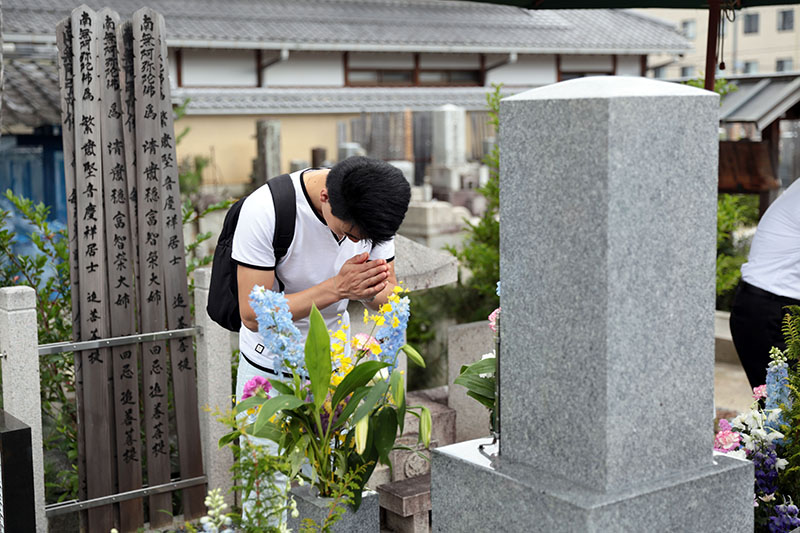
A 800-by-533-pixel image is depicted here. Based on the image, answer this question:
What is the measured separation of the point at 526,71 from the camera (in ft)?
74.9

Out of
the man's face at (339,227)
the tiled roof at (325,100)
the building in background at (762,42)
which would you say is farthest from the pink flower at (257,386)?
the building in background at (762,42)

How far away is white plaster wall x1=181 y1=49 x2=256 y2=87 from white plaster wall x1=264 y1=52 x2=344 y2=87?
447mm

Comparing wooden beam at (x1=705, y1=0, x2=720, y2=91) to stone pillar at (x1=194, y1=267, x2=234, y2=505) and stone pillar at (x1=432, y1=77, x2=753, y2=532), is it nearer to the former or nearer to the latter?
stone pillar at (x1=194, y1=267, x2=234, y2=505)

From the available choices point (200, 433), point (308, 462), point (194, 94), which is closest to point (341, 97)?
point (194, 94)

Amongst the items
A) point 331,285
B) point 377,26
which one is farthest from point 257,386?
point 377,26

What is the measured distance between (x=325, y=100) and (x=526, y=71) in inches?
228

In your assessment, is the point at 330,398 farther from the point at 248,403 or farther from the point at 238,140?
the point at 238,140

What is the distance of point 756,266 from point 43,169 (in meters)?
7.65

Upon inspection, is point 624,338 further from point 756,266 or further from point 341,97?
point 341,97

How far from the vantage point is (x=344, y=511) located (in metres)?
2.27

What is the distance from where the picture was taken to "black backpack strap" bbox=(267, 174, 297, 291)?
105 inches

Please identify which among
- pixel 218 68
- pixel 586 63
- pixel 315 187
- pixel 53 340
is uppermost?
pixel 586 63

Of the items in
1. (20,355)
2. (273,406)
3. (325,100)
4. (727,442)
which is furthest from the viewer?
(325,100)

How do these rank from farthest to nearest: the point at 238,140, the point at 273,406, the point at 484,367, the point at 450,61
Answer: the point at 450,61 < the point at 238,140 < the point at 484,367 < the point at 273,406
